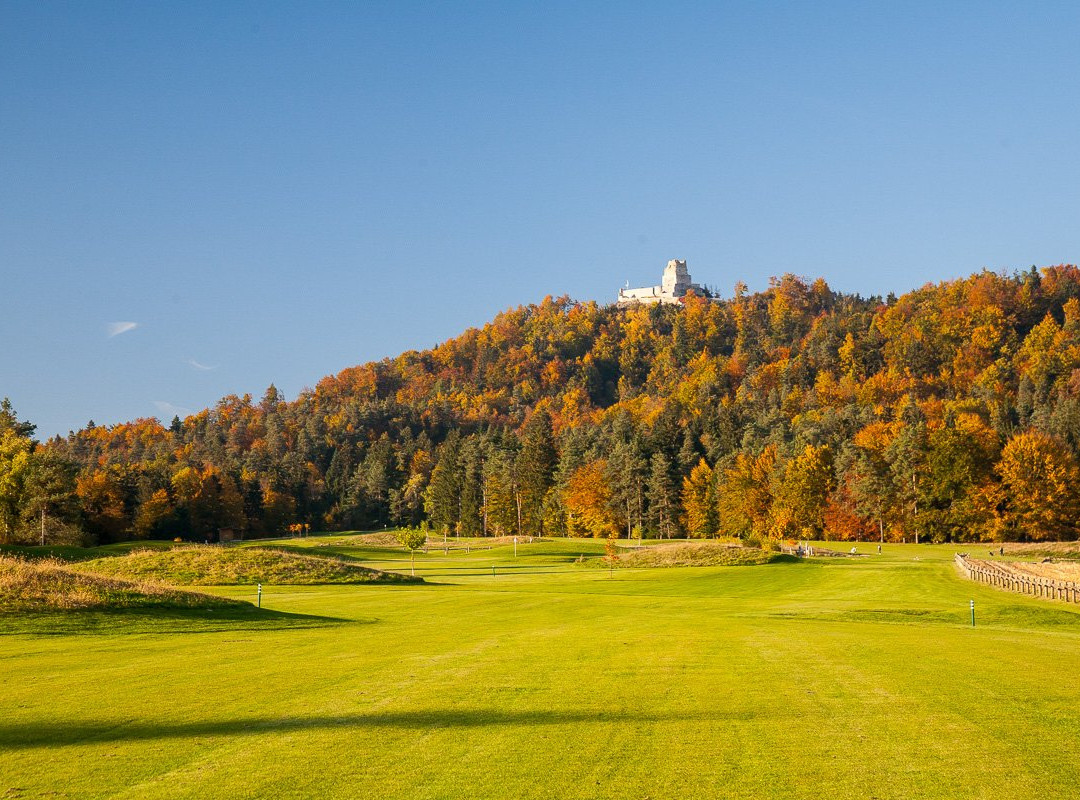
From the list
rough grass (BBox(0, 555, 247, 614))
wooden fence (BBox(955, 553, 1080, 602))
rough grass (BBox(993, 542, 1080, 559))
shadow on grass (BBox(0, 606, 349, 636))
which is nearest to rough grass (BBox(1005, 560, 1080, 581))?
wooden fence (BBox(955, 553, 1080, 602))

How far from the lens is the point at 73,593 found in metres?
24.1

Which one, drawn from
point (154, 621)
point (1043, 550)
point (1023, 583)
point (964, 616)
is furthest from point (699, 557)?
point (154, 621)

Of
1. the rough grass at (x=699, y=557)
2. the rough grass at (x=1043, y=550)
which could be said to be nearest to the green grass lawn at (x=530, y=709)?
the rough grass at (x=699, y=557)

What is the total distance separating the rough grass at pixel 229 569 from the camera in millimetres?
46031

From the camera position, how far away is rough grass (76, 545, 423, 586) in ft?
151

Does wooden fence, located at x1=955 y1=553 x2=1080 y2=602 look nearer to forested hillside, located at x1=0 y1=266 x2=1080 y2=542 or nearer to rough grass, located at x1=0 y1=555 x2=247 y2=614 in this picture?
rough grass, located at x1=0 y1=555 x2=247 y2=614

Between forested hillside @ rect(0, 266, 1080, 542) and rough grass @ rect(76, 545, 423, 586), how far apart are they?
118 feet

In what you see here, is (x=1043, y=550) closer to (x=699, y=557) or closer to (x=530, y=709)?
(x=699, y=557)

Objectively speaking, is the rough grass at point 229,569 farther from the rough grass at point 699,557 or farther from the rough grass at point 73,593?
the rough grass at point 699,557

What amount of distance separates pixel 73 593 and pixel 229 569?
23952mm

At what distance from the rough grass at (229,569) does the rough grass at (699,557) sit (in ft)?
69.5

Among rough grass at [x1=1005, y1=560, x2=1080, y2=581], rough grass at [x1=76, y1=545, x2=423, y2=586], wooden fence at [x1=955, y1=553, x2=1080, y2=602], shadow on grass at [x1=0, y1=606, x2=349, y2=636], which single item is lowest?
rough grass at [x1=1005, y1=560, x2=1080, y2=581]

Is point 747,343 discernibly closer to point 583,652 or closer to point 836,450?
point 836,450

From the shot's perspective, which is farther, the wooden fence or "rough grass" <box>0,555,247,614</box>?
the wooden fence
